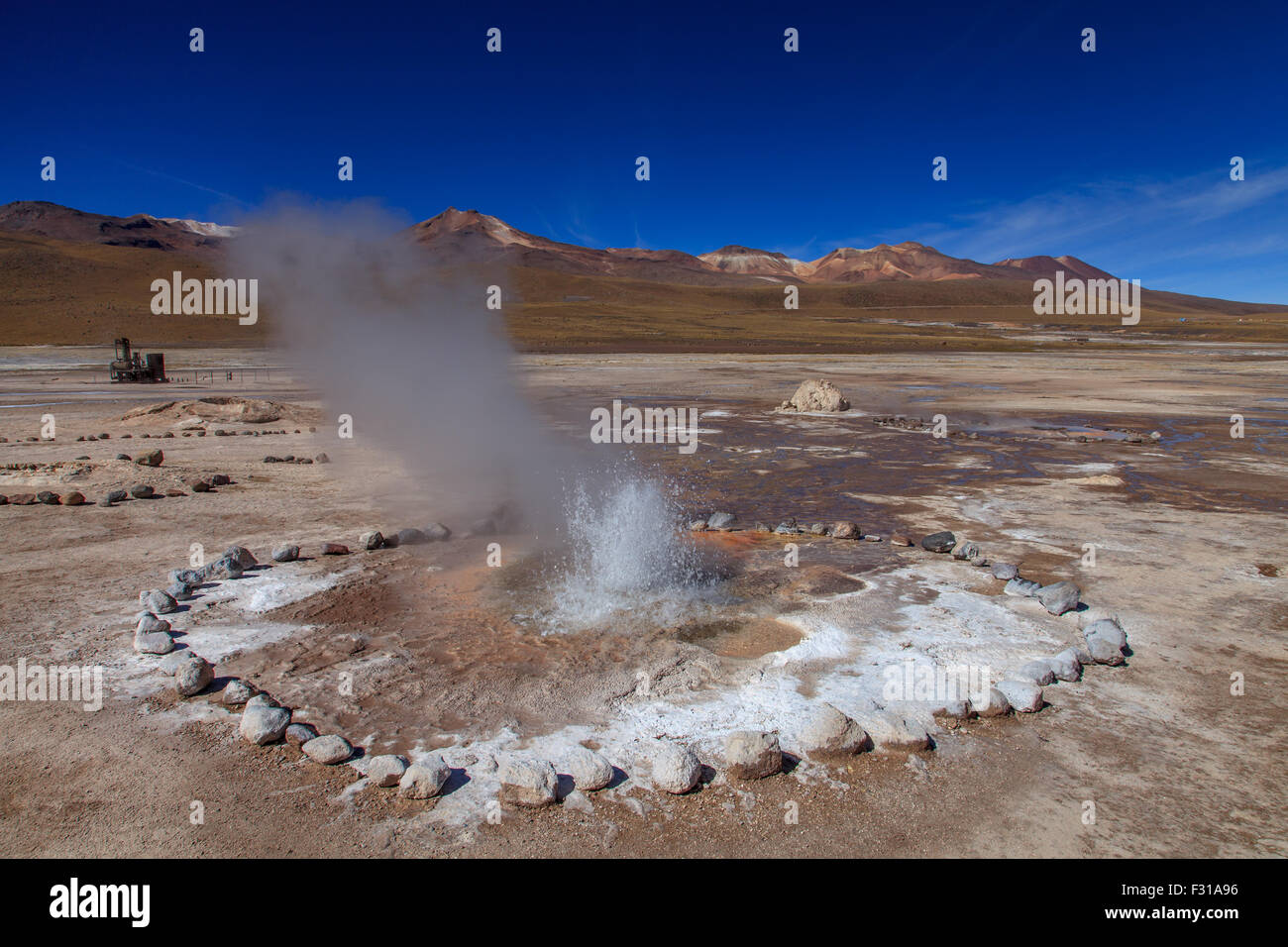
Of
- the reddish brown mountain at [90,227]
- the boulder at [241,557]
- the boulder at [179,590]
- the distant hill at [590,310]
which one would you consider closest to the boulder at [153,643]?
the boulder at [179,590]

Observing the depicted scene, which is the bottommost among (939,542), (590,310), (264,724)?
(264,724)

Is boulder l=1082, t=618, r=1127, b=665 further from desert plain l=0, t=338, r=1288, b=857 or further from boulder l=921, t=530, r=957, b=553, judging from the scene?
boulder l=921, t=530, r=957, b=553

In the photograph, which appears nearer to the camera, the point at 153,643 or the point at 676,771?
the point at 676,771

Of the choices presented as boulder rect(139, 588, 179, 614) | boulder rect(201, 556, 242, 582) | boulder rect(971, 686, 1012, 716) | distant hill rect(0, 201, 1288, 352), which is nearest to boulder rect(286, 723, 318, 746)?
boulder rect(139, 588, 179, 614)

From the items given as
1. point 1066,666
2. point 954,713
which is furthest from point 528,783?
point 1066,666

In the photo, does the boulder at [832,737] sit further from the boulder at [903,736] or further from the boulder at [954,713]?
the boulder at [954,713]

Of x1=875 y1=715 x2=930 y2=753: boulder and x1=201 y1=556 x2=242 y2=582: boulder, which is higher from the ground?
x1=201 y1=556 x2=242 y2=582: boulder

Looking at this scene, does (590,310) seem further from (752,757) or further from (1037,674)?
(752,757)
